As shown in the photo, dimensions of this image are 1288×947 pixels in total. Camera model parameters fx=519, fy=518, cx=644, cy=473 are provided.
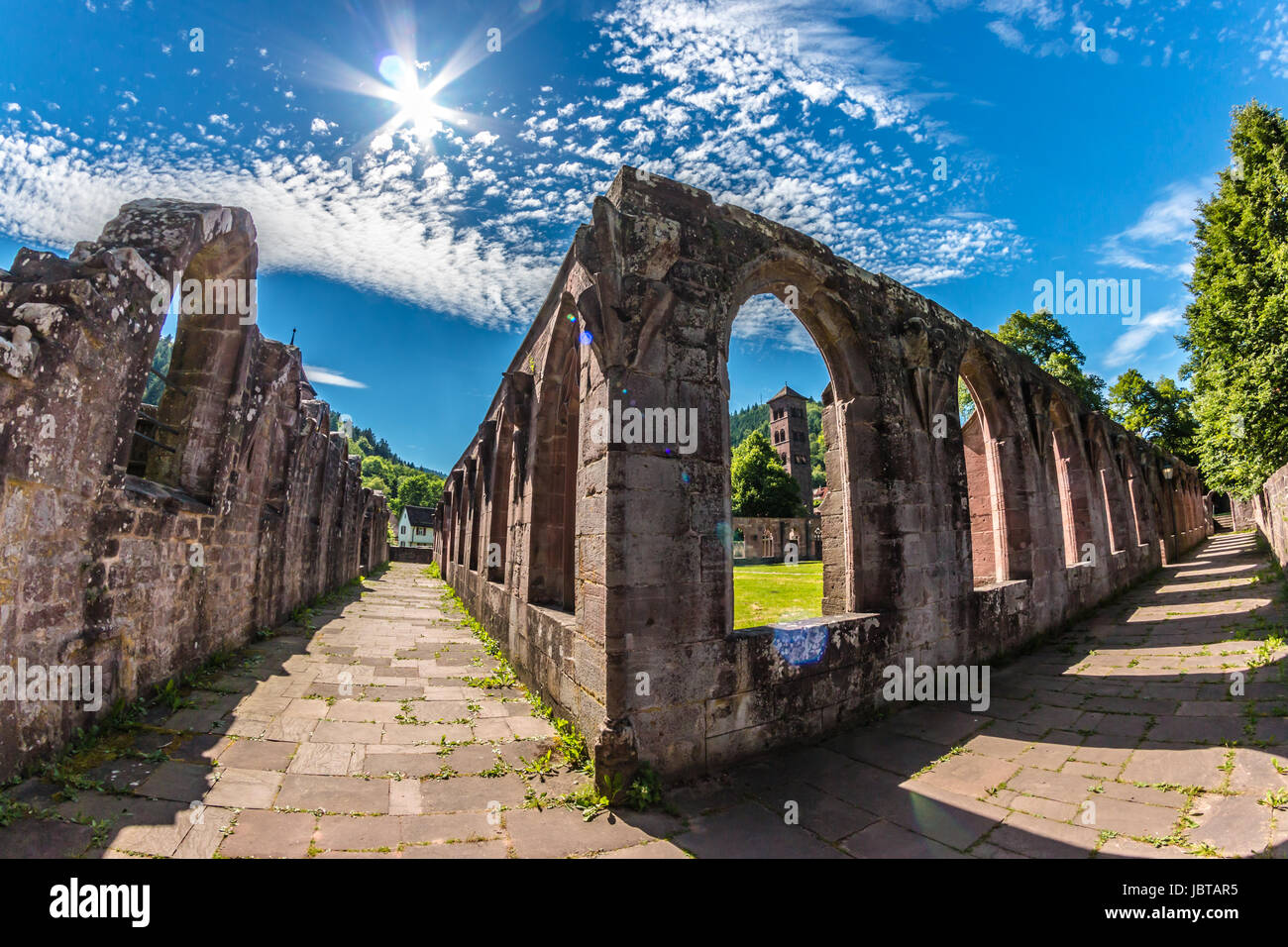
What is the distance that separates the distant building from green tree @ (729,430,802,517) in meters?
16.0

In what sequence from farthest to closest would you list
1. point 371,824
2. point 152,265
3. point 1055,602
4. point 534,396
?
1. point 1055,602
2. point 534,396
3. point 152,265
4. point 371,824

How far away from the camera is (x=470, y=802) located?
3178 millimetres

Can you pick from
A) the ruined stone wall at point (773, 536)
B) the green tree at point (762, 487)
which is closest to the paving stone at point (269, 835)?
the ruined stone wall at point (773, 536)

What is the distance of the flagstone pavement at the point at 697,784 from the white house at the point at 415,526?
185ft

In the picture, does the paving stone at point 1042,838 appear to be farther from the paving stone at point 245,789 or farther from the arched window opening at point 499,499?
the arched window opening at point 499,499

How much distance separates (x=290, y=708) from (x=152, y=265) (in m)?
4.03

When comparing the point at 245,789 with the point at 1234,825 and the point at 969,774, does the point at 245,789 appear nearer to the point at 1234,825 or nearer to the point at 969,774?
the point at 969,774

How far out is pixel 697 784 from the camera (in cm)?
354

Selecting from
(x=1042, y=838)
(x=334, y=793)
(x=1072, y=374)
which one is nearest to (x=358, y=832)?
(x=334, y=793)

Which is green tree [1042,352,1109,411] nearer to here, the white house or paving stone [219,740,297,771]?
paving stone [219,740,297,771]

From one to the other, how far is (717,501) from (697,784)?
198cm
